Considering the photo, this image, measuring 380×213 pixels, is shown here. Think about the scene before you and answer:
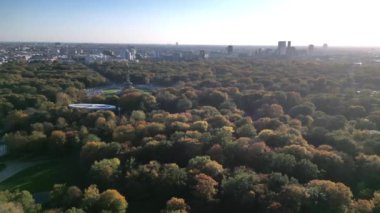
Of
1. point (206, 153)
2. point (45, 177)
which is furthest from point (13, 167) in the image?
point (206, 153)

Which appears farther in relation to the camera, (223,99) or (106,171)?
(223,99)

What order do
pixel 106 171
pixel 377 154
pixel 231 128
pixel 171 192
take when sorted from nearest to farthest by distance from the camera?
1. pixel 171 192
2. pixel 106 171
3. pixel 377 154
4. pixel 231 128

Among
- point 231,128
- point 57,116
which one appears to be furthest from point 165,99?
point 231,128

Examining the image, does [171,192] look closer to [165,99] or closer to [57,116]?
[57,116]

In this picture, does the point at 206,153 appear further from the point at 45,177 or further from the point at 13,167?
the point at 13,167

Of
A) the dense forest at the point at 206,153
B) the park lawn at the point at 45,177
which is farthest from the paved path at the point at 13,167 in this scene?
the dense forest at the point at 206,153

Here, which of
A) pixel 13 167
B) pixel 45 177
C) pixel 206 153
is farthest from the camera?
pixel 13 167
